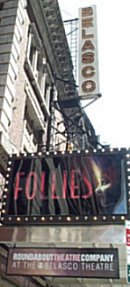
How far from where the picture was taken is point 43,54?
60.5 ft

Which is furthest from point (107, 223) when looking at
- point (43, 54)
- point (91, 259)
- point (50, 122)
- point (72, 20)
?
point (72, 20)

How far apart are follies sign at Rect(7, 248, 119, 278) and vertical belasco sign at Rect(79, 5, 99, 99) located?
9.75m

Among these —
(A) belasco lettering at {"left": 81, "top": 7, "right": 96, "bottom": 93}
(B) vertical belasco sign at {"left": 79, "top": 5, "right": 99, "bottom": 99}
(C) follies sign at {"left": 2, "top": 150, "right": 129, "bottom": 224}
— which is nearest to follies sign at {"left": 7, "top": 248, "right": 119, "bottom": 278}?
(C) follies sign at {"left": 2, "top": 150, "right": 129, "bottom": 224}

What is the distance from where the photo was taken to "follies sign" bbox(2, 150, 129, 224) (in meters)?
9.00

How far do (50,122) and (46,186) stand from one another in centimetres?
908

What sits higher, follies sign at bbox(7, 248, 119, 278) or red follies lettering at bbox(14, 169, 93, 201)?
red follies lettering at bbox(14, 169, 93, 201)

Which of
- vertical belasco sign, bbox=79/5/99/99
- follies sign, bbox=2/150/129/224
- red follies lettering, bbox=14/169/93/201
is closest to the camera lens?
follies sign, bbox=2/150/129/224

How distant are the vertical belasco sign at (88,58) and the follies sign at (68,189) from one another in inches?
303

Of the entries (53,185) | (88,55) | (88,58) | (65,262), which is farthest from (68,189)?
(88,55)

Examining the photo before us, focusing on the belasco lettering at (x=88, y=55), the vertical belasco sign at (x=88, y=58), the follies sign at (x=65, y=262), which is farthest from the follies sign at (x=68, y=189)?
the belasco lettering at (x=88, y=55)

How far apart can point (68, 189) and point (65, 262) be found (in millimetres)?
1862

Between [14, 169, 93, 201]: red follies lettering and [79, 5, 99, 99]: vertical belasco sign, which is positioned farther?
[79, 5, 99, 99]: vertical belasco sign

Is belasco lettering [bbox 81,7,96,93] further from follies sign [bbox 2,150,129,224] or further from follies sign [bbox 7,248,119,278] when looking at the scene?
follies sign [bbox 7,248,119,278]

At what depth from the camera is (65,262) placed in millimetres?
8211
